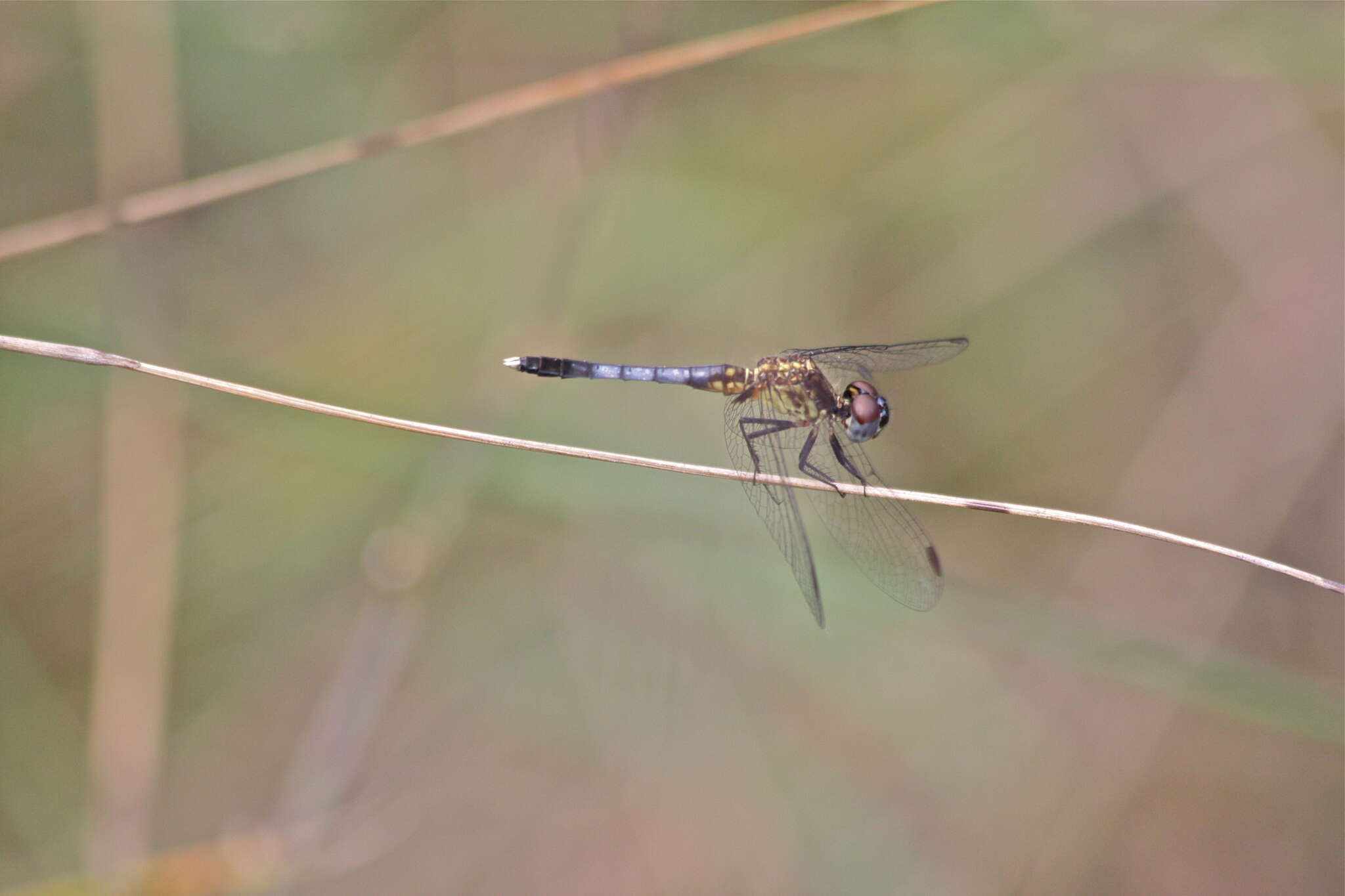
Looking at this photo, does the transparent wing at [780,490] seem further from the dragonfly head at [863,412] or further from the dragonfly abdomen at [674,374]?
the dragonfly abdomen at [674,374]

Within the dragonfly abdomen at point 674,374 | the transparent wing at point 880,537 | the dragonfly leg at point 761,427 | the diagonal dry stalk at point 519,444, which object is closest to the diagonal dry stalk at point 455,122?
the diagonal dry stalk at point 519,444

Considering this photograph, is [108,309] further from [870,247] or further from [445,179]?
[870,247]

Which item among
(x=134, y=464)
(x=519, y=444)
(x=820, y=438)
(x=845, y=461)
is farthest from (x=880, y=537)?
(x=134, y=464)

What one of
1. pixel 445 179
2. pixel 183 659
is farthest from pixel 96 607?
pixel 445 179

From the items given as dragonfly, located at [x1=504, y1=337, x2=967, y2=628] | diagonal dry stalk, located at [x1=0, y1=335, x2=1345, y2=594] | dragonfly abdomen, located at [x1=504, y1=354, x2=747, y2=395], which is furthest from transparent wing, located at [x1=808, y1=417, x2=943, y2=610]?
dragonfly abdomen, located at [x1=504, y1=354, x2=747, y2=395]

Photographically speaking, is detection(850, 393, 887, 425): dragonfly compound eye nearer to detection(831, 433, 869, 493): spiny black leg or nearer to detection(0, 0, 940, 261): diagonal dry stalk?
detection(831, 433, 869, 493): spiny black leg

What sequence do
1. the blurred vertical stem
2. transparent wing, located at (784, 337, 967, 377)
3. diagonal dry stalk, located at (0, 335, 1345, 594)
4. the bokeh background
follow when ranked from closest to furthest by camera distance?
diagonal dry stalk, located at (0, 335, 1345, 594) → the blurred vertical stem → transparent wing, located at (784, 337, 967, 377) → the bokeh background
